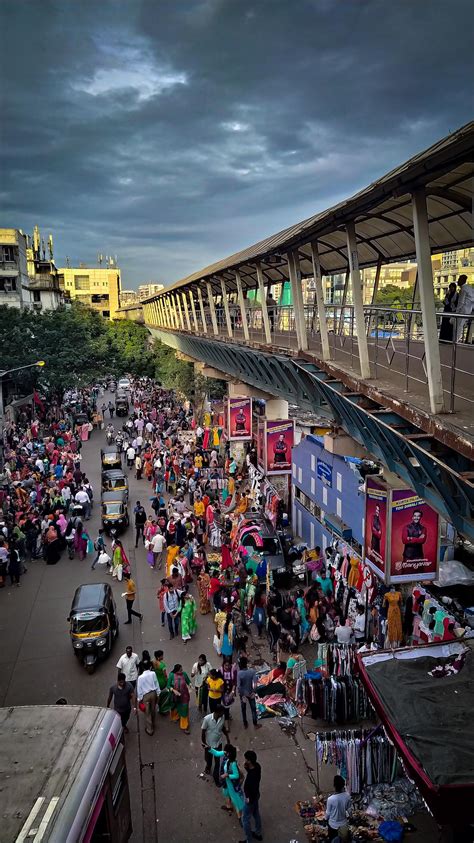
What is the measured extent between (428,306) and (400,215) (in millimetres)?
5802

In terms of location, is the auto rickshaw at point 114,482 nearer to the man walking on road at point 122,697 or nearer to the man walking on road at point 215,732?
the man walking on road at point 122,697

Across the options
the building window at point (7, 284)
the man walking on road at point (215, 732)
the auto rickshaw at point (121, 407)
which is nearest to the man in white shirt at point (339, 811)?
the man walking on road at point (215, 732)

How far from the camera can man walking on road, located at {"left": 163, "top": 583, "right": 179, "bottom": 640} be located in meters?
11.7

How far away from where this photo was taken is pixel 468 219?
1035 centimetres

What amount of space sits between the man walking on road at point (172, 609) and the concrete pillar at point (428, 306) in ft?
25.6

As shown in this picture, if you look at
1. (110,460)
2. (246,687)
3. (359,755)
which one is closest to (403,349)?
(246,687)

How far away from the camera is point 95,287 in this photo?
127125mm

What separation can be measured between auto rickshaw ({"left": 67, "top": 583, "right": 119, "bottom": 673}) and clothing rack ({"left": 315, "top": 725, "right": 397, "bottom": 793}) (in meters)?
5.01

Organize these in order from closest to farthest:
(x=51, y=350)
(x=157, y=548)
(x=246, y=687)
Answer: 1. (x=246, y=687)
2. (x=157, y=548)
3. (x=51, y=350)

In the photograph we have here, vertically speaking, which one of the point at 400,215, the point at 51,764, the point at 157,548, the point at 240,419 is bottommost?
the point at 157,548

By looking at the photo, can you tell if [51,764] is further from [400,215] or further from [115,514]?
[115,514]

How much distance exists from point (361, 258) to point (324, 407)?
7.31m

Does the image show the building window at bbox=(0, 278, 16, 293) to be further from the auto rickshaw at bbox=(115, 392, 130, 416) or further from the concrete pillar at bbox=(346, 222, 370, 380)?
the concrete pillar at bbox=(346, 222, 370, 380)

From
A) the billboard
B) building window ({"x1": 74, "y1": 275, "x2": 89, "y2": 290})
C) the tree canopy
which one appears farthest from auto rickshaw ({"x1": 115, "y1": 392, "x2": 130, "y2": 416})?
building window ({"x1": 74, "y1": 275, "x2": 89, "y2": 290})
